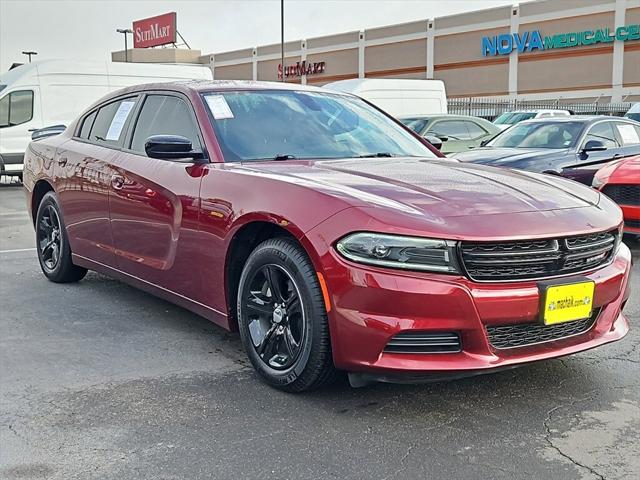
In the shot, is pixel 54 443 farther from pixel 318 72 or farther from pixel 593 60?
pixel 318 72

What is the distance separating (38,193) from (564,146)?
6.36m

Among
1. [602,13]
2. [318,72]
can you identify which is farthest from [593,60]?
[318,72]

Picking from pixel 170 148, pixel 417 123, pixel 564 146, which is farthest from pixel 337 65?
pixel 170 148

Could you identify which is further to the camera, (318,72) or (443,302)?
→ (318,72)

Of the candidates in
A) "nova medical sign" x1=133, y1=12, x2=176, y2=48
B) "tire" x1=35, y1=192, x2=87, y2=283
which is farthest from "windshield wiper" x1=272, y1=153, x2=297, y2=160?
"nova medical sign" x1=133, y1=12, x2=176, y2=48

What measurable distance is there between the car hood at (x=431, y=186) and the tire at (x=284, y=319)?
37cm

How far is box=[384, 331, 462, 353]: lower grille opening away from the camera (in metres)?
3.15

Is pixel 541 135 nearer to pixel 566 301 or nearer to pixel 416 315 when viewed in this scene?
pixel 566 301

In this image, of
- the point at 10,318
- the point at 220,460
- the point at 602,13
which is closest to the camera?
the point at 220,460

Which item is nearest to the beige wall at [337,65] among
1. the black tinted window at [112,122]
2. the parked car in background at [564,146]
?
the parked car in background at [564,146]

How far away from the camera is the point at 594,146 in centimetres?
923

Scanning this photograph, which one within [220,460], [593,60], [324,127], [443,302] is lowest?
[220,460]

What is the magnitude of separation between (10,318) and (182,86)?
190 centimetres

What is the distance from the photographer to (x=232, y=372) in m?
3.93
